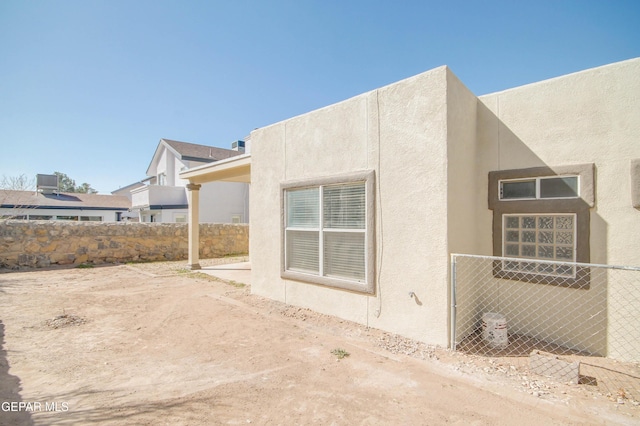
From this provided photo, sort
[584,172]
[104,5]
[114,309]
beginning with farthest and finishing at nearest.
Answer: [104,5]
[114,309]
[584,172]

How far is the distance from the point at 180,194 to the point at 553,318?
2209 cm

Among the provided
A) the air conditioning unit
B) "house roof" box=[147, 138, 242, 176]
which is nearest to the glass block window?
"house roof" box=[147, 138, 242, 176]

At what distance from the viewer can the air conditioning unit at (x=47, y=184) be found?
26.1 m

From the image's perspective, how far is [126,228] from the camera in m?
13.1

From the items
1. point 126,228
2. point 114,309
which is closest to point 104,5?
point 114,309

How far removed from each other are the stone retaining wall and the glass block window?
45.6ft

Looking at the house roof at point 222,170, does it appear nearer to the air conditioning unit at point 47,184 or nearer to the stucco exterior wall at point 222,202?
the stucco exterior wall at point 222,202

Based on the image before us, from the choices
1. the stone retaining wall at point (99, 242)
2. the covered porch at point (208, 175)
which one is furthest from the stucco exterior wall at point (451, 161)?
the stone retaining wall at point (99, 242)

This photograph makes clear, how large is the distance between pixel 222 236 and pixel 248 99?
768cm

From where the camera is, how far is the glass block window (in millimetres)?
4348

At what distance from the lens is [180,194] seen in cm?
2106

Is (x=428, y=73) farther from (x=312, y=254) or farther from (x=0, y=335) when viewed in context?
(x=0, y=335)

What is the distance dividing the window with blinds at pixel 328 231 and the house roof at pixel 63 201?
1032 inches

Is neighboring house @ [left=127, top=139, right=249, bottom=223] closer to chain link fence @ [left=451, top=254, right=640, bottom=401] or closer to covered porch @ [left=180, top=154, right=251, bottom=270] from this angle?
covered porch @ [left=180, top=154, right=251, bottom=270]
